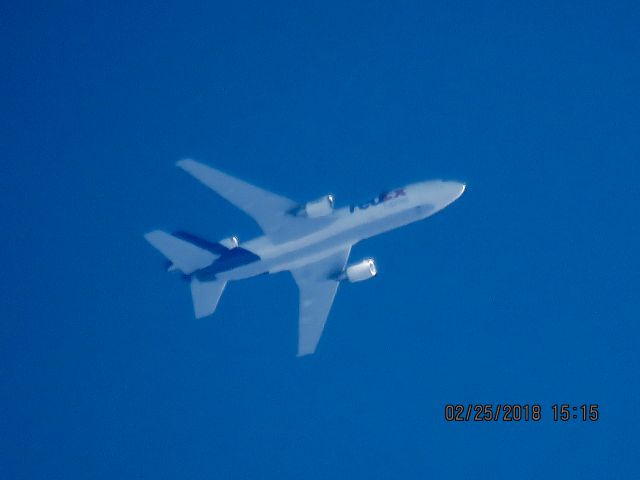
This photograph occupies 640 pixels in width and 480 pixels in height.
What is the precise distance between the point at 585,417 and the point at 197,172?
33.1 metres

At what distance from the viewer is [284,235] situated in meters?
51.6

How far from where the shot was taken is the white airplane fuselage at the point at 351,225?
50500 mm

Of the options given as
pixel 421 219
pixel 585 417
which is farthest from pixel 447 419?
pixel 421 219

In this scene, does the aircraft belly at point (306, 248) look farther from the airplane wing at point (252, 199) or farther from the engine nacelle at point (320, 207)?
the engine nacelle at point (320, 207)

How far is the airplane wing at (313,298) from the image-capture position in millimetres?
55750

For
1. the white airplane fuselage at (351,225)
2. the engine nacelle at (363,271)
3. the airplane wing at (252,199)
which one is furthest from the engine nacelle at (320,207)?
the engine nacelle at (363,271)

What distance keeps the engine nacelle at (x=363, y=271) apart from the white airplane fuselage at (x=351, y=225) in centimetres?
166

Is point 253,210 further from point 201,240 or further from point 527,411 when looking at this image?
point 527,411

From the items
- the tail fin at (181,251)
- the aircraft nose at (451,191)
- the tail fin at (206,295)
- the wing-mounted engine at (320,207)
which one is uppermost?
the aircraft nose at (451,191)

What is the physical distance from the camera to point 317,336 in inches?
2234

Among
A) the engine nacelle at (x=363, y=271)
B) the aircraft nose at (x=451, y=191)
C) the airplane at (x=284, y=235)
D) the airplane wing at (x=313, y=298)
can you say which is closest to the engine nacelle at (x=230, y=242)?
the airplane at (x=284, y=235)

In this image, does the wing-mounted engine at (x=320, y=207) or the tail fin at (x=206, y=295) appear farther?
the tail fin at (x=206, y=295)

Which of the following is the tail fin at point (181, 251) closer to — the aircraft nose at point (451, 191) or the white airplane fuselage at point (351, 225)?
the white airplane fuselage at point (351, 225)

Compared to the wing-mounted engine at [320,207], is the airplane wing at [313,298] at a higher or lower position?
lower
